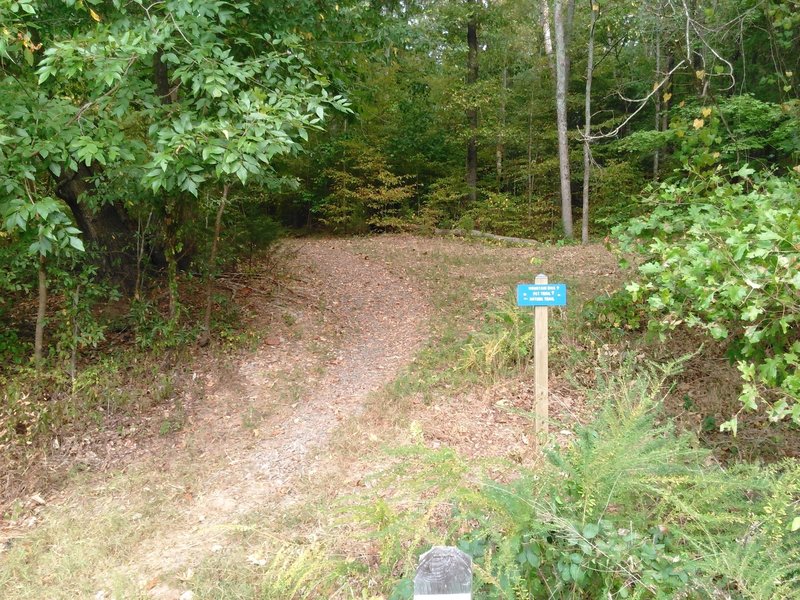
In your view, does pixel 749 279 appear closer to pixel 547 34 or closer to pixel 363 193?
pixel 363 193

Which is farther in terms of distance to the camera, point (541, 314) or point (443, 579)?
point (541, 314)

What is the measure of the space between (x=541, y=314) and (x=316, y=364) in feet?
11.0

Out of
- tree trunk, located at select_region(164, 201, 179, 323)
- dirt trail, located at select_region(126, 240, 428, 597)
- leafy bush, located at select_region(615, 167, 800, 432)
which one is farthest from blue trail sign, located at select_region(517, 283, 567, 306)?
tree trunk, located at select_region(164, 201, 179, 323)

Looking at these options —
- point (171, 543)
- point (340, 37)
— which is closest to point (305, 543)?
point (171, 543)

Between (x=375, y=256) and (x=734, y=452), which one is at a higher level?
(x=375, y=256)

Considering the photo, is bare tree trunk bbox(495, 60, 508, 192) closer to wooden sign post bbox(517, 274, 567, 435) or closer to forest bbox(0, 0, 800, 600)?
forest bbox(0, 0, 800, 600)

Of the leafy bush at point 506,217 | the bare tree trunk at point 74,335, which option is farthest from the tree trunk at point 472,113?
the bare tree trunk at point 74,335

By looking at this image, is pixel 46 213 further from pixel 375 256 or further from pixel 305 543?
pixel 375 256

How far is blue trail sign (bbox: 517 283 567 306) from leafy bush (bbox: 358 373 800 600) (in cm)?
122

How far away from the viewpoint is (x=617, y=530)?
8.75 ft

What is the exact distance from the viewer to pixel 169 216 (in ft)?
21.5

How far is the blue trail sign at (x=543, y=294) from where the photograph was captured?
429 centimetres

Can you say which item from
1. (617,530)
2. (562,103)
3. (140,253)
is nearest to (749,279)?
(617,530)

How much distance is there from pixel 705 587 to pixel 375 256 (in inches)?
431
